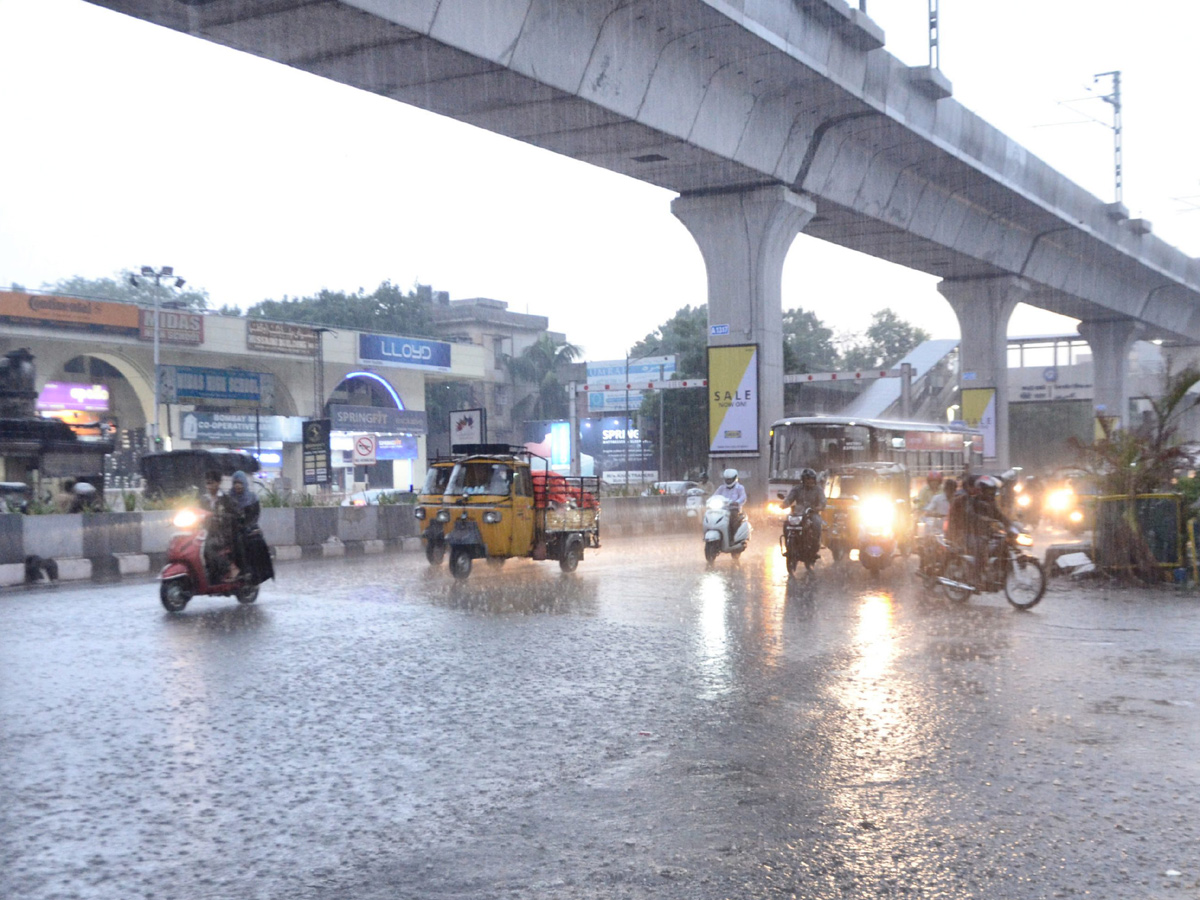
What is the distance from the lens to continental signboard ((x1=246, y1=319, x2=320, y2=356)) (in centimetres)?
4722

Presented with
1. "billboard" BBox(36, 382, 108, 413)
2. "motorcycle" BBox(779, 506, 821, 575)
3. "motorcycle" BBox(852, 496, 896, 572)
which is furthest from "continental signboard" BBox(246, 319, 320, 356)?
"motorcycle" BBox(852, 496, 896, 572)

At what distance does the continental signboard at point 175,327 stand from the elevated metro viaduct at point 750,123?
2247 cm

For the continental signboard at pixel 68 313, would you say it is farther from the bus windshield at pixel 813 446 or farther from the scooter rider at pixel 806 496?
the scooter rider at pixel 806 496

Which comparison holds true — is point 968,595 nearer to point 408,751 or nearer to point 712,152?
point 408,751

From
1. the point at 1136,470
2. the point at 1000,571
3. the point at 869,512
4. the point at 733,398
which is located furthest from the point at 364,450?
the point at 1000,571

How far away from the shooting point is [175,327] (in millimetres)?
44312

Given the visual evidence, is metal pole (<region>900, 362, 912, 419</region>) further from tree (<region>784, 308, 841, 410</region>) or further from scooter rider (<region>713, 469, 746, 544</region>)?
tree (<region>784, 308, 841, 410</region>)

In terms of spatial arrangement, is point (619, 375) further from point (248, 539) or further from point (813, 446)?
point (248, 539)

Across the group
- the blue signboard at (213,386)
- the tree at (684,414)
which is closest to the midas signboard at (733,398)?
the blue signboard at (213,386)

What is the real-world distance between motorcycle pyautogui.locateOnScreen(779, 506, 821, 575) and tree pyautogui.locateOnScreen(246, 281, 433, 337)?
56218 mm

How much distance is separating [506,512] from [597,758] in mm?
10433

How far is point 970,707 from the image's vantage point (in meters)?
7.50

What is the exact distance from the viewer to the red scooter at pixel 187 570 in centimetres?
1249

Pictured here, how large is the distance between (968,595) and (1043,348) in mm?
60001
